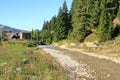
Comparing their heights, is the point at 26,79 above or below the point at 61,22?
below

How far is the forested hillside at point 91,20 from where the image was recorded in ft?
219

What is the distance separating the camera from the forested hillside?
66625mm

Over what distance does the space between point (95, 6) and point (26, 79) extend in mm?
57373

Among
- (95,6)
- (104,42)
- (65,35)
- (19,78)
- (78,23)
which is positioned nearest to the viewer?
(19,78)

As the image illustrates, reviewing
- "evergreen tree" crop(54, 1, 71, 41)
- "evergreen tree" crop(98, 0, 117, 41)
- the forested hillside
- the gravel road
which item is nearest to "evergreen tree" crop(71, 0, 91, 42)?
the forested hillside

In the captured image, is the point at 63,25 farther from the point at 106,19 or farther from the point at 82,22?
the point at 106,19

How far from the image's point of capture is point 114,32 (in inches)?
2621

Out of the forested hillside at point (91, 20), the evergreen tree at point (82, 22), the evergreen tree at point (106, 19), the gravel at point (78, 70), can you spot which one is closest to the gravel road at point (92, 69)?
the gravel at point (78, 70)

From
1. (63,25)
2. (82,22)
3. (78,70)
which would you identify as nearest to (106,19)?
(82,22)

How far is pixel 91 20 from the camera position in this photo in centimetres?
7512

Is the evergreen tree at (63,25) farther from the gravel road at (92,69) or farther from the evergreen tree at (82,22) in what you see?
the gravel road at (92,69)

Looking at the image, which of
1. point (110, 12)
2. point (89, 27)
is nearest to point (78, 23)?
point (89, 27)

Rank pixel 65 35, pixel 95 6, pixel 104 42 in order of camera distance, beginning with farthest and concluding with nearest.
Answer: pixel 65 35 < pixel 95 6 < pixel 104 42

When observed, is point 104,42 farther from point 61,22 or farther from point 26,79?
point 26,79
